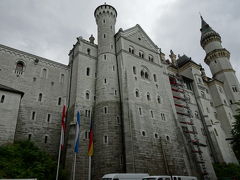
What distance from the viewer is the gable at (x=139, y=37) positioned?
120ft

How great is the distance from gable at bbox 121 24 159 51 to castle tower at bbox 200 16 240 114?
74.3 feet

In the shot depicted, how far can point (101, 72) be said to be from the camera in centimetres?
3102

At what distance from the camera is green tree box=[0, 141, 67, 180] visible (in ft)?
57.5

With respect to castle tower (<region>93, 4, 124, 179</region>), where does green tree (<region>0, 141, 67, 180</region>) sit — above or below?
below

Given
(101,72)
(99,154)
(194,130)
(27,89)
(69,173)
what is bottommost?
(69,173)

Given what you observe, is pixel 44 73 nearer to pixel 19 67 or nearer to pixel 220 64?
pixel 19 67

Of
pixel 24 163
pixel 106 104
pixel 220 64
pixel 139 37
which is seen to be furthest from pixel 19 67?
pixel 220 64

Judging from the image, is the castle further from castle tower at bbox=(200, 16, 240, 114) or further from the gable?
castle tower at bbox=(200, 16, 240, 114)

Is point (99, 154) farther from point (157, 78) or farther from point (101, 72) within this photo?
point (157, 78)

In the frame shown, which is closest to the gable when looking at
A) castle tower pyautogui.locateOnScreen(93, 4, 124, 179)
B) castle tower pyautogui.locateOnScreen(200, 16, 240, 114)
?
castle tower pyautogui.locateOnScreen(93, 4, 124, 179)

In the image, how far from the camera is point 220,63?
5338cm

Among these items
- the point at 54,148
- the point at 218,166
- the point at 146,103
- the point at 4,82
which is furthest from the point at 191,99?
the point at 4,82

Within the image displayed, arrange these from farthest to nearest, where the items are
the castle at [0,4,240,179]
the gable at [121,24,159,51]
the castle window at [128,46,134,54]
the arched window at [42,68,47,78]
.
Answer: the gable at [121,24,159,51] < the castle window at [128,46,134,54] < the arched window at [42,68,47,78] < the castle at [0,4,240,179]

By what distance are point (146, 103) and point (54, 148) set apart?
13.8 m
